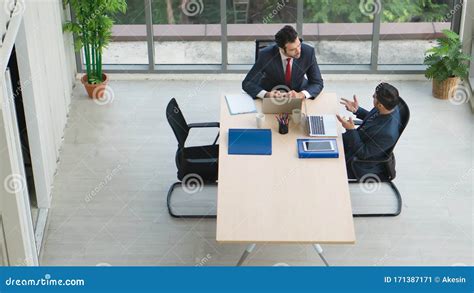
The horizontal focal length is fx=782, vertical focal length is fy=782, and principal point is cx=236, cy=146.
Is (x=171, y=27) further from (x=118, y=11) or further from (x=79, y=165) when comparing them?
(x=79, y=165)

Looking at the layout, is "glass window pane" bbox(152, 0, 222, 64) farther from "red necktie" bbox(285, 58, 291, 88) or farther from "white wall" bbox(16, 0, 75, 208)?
"red necktie" bbox(285, 58, 291, 88)

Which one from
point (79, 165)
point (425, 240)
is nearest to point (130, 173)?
point (79, 165)

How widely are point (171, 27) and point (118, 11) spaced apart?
683 millimetres

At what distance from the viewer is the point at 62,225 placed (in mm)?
7254

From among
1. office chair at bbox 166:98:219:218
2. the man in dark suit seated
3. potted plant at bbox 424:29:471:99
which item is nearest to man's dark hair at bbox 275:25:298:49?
the man in dark suit seated

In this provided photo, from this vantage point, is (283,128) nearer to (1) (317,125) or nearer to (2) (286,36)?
(1) (317,125)

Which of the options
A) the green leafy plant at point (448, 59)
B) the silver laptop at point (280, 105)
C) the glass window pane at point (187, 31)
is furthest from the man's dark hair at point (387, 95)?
A: the glass window pane at point (187, 31)

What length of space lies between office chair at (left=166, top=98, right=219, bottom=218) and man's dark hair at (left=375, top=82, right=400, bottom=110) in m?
1.58

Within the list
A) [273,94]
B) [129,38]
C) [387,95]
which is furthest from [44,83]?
[387,95]

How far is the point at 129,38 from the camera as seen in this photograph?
9852mm

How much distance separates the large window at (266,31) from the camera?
9.52 m

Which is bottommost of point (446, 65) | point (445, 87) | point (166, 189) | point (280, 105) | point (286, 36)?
point (166, 189)

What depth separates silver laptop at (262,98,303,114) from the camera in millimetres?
7132

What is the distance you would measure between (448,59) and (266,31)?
2.23m
